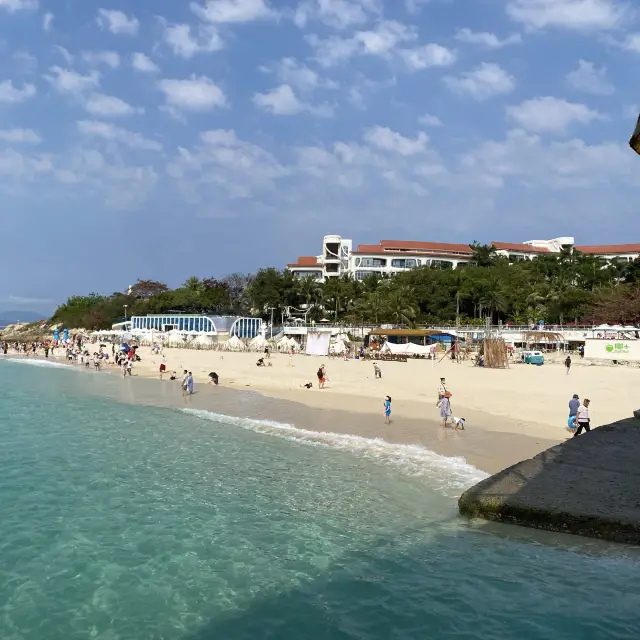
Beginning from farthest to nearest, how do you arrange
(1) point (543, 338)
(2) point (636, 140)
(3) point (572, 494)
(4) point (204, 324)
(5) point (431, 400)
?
(4) point (204, 324) → (1) point (543, 338) → (5) point (431, 400) → (3) point (572, 494) → (2) point (636, 140)

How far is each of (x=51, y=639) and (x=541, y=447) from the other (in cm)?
1122

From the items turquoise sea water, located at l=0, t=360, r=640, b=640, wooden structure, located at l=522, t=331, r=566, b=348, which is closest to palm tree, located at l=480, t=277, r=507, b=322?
wooden structure, located at l=522, t=331, r=566, b=348

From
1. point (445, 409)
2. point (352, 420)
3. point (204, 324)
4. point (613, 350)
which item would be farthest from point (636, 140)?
point (204, 324)

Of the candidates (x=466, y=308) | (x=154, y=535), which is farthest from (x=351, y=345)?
(x=154, y=535)

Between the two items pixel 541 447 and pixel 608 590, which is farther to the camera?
pixel 541 447

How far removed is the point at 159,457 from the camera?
43.6ft

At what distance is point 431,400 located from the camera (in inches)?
888

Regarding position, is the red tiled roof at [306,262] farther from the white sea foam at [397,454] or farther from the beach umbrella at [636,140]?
the beach umbrella at [636,140]

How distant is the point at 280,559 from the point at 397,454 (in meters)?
6.43

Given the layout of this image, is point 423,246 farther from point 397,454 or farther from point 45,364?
point 397,454

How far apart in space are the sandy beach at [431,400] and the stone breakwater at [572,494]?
3.03 metres

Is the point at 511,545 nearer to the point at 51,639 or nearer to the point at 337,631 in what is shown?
the point at 337,631

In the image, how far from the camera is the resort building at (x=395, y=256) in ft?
295

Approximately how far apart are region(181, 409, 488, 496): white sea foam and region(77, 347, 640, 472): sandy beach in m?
0.54
